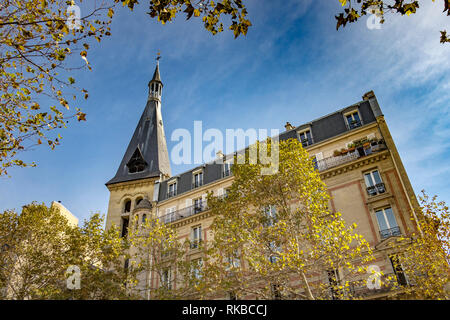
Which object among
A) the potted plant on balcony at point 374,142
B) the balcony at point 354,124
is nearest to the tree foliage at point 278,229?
the potted plant on balcony at point 374,142

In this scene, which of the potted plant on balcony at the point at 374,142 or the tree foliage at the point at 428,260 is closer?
the tree foliage at the point at 428,260

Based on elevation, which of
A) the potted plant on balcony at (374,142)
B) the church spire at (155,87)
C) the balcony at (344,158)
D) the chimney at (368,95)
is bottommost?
the balcony at (344,158)

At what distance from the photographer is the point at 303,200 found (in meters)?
16.7

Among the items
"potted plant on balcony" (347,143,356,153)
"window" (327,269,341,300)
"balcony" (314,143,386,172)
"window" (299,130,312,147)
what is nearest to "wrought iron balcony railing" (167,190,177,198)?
"window" (299,130,312,147)

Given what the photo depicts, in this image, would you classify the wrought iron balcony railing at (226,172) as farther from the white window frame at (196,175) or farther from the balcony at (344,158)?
the balcony at (344,158)

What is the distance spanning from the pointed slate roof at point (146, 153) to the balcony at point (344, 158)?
16757mm

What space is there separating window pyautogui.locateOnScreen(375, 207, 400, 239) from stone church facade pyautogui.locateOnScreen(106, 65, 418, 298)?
5cm

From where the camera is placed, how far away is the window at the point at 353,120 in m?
23.8

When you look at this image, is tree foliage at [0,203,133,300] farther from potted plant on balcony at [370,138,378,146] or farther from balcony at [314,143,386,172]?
potted plant on balcony at [370,138,378,146]

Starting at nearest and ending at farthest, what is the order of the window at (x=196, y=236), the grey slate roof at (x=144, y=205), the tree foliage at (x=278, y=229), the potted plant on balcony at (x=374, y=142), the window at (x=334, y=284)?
1. the window at (x=334, y=284)
2. the tree foliage at (x=278, y=229)
3. the potted plant on balcony at (x=374, y=142)
4. the window at (x=196, y=236)
5. the grey slate roof at (x=144, y=205)

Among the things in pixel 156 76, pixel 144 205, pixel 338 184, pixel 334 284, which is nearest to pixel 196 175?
pixel 144 205
